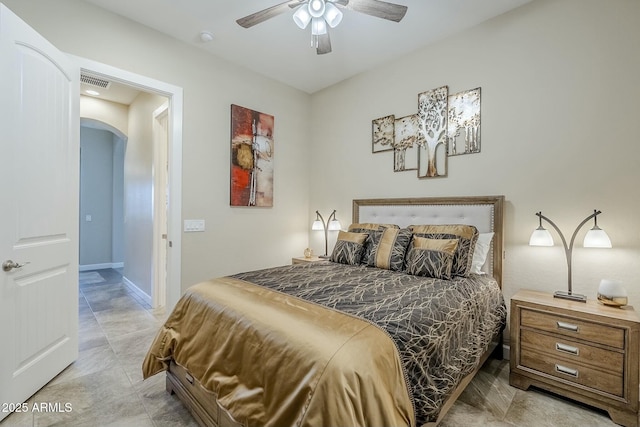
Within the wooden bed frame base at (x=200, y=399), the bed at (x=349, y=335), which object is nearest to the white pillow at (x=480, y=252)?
the bed at (x=349, y=335)

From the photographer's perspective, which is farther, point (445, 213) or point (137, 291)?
point (137, 291)

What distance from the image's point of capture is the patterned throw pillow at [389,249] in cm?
263

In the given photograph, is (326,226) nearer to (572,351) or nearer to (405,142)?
(405,142)

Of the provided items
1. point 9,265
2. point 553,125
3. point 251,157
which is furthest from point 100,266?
point 553,125

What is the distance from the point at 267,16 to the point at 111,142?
19.6ft

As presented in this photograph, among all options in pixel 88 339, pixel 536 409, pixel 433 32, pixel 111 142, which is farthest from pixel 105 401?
pixel 111 142

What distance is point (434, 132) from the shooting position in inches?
121

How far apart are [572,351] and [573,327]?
6.3 inches

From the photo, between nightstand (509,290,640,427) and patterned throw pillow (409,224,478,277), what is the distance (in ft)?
1.35

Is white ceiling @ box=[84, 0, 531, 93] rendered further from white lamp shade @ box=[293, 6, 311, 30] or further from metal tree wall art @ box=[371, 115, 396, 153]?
metal tree wall art @ box=[371, 115, 396, 153]

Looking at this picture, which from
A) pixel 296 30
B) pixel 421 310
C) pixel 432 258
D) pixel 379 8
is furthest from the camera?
pixel 296 30

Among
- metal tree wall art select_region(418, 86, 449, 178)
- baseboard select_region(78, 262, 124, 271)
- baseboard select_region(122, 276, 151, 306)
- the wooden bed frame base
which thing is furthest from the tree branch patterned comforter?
baseboard select_region(78, 262, 124, 271)

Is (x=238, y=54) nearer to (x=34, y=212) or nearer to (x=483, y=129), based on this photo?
(x=34, y=212)

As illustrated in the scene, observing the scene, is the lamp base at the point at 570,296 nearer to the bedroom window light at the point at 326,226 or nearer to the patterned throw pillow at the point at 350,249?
the patterned throw pillow at the point at 350,249
